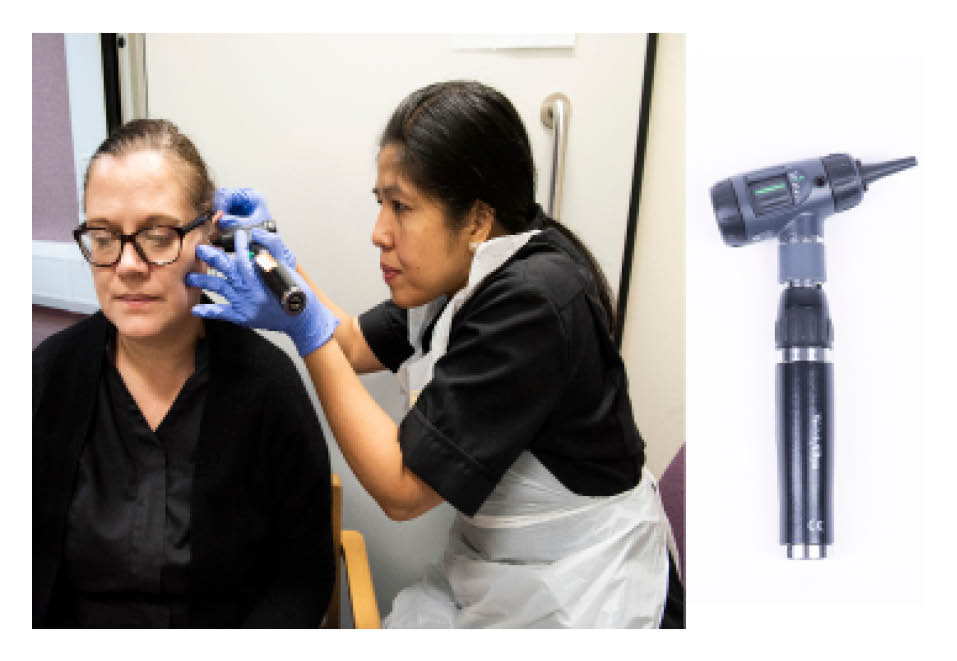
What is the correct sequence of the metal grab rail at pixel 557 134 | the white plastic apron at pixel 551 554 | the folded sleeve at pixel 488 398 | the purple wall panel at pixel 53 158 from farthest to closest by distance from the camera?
the metal grab rail at pixel 557 134 → the purple wall panel at pixel 53 158 → the white plastic apron at pixel 551 554 → the folded sleeve at pixel 488 398

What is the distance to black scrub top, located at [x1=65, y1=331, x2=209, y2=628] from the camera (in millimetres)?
858

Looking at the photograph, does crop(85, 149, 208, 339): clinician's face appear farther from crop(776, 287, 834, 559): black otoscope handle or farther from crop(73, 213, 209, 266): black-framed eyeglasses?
crop(776, 287, 834, 559): black otoscope handle

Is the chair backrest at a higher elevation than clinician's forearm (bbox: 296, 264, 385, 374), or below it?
below

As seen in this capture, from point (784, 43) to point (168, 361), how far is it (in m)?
0.97

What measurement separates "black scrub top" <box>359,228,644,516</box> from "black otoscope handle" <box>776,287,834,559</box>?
226 millimetres

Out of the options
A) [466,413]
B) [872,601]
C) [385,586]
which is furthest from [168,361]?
[872,601]

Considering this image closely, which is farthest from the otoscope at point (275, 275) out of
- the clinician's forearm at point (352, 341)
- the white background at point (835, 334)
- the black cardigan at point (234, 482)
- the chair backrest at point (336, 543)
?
the white background at point (835, 334)

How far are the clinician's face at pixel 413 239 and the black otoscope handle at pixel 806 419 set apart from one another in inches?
18.1

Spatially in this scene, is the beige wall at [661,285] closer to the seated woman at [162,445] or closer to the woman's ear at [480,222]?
the woman's ear at [480,222]

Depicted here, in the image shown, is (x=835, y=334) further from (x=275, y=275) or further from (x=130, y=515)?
(x=130, y=515)

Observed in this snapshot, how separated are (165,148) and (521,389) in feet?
1.86

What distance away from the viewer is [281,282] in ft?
2.70

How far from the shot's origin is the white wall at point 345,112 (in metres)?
1.08

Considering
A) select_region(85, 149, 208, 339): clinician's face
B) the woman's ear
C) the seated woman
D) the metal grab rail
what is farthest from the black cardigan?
the metal grab rail
